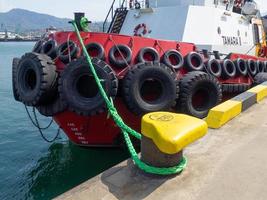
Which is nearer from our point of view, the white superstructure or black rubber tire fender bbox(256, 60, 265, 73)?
black rubber tire fender bbox(256, 60, 265, 73)

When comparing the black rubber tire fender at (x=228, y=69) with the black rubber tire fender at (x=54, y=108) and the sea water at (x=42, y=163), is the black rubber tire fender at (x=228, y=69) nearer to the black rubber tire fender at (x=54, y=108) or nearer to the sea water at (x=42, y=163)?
the sea water at (x=42, y=163)

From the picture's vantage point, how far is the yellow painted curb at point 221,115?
4930mm

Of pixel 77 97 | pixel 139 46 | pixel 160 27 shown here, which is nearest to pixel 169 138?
pixel 77 97

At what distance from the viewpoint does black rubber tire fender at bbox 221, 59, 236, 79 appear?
7.04 m

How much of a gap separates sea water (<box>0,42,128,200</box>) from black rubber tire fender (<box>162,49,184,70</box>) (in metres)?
2.03

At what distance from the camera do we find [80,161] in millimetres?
7086

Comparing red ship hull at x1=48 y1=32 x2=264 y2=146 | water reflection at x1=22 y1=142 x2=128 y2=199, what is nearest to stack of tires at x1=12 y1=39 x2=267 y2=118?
red ship hull at x1=48 y1=32 x2=264 y2=146

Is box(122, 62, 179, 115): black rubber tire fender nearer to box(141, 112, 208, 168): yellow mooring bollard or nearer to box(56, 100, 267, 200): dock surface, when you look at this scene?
box(56, 100, 267, 200): dock surface

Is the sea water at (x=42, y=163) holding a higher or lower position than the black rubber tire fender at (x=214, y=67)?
lower

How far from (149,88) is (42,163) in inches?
117

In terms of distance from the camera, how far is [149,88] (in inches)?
230

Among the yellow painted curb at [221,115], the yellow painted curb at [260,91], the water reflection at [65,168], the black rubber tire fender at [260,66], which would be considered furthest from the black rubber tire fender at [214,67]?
the water reflection at [65,168]

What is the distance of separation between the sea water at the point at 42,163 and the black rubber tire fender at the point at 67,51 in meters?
1.99

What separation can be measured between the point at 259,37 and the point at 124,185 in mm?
10462
